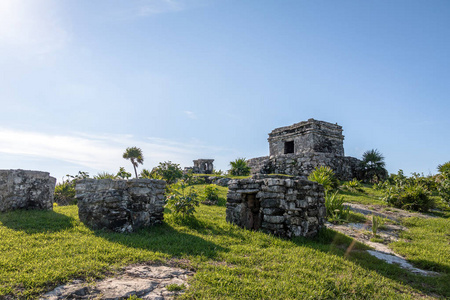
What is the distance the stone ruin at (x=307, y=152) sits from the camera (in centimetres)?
1627

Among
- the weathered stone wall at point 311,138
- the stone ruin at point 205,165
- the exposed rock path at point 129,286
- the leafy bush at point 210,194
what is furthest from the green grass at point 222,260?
the stone ruin at point 205,165

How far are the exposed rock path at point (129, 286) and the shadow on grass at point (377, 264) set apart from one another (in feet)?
10.6

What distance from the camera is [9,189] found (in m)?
7.75

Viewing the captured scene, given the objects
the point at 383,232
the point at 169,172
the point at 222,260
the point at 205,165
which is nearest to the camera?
the point at 222,260

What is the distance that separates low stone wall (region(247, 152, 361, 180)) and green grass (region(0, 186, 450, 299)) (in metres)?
9.49

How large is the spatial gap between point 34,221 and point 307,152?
14.0 m

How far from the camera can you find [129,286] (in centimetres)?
338

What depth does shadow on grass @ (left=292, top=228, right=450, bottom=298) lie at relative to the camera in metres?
4.41

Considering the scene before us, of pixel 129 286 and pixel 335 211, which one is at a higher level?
pixel 335 211

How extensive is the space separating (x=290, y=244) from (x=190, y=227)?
7.83 ft

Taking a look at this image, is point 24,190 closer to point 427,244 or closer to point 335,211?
point 335,211

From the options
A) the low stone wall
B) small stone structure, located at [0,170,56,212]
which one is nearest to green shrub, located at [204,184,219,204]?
small stone structure, located at [0,170,56,212]

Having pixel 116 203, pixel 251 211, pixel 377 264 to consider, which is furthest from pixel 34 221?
pixel 377 264

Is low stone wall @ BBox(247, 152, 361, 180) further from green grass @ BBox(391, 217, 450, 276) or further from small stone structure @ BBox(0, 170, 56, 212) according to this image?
small stone structure @ BBox(0, 170, 56, 212)
